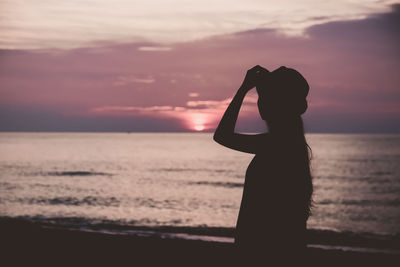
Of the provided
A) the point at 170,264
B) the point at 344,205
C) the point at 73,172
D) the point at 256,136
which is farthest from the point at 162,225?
the point at 73,172

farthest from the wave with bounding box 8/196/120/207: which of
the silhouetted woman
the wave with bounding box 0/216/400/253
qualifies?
the silhouetted woman

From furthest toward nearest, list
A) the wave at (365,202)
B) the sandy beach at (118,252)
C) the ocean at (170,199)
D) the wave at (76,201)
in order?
the wave at (365,202)
the wave at (76,201)
the ocean at (170,199)
the sandy beach at (118,252)

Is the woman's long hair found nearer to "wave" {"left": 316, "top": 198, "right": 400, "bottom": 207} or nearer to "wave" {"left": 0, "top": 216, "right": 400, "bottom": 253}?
"wave" {"left": 0, "top": 216, "right": 400, "bottom": 253}

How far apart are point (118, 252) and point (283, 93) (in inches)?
329

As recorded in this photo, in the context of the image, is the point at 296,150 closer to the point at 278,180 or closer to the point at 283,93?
the point at 278,180

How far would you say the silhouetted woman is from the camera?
6.82ft

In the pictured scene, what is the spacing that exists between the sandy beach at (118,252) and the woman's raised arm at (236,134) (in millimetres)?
6974

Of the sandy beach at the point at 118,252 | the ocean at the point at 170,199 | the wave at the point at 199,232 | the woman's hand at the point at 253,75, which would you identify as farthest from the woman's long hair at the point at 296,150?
the ocean at the point at 170,199

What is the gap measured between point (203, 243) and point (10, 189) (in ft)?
101

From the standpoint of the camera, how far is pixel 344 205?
103 ft

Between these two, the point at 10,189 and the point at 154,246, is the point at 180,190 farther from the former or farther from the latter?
the point at 154,246

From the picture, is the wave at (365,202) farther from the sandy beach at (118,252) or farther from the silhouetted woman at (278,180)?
the silhouetted woman at (278,180)

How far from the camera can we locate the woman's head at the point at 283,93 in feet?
6.92

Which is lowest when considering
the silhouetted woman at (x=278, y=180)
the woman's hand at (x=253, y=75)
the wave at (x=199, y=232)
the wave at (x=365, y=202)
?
the wave at (x=365, y=202)
